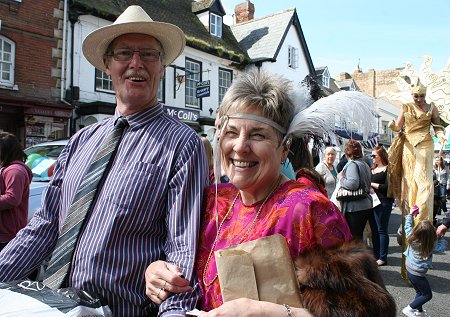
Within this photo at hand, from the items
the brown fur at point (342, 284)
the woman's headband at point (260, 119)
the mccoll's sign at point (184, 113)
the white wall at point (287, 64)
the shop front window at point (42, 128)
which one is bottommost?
the brown fur at point (342, 284)

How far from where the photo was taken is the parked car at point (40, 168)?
465cm

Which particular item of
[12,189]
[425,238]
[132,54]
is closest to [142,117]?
[132,54]

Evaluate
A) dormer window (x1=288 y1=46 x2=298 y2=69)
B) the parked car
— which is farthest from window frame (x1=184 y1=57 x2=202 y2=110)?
the parked car

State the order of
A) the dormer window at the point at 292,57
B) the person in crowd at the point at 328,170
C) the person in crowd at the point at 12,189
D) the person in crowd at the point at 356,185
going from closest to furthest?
the person in crowd at the point at 12,189 < the person in crowd at the point at 356,185 < the person in crowd at the point at 328,170 < the dormer window at the point at 292,57

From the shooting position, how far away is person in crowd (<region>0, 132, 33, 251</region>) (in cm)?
375

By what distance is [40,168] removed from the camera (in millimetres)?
5914

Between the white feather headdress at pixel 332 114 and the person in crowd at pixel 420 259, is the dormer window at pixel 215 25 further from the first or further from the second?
the white feather headdress at pixel 332 114

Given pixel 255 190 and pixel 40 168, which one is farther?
pixel 40 168

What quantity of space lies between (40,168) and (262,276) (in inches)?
210

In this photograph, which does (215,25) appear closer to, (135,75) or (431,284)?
(431,284)

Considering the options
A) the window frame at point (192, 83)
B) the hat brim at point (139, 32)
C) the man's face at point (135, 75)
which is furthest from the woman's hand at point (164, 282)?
the window frame at point (192, 83)

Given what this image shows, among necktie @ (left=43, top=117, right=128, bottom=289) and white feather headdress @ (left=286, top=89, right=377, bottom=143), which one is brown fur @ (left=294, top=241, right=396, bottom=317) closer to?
white feather headdress @ (left=286, top=89, right=377, bottom=143)

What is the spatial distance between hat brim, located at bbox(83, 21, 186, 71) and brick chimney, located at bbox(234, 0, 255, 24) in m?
22.4

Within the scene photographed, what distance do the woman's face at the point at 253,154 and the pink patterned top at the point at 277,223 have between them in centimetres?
7
